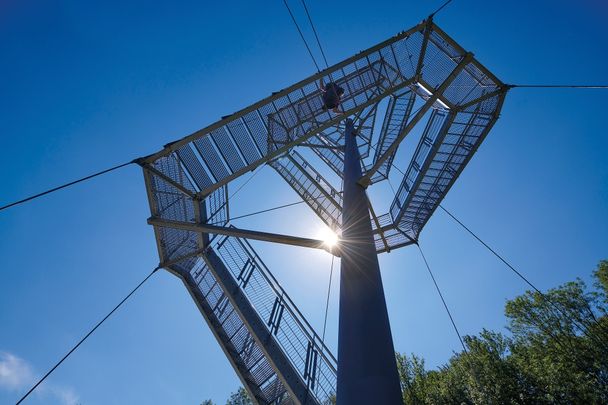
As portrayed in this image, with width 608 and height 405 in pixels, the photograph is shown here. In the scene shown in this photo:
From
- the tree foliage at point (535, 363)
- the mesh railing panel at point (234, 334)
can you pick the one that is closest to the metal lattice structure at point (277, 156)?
the mesh railing panel at point (234, 334)

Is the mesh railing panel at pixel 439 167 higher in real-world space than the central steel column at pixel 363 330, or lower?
higher

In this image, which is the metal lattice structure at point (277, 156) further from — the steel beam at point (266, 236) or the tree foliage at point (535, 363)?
the tree foliage at point (535, 363)

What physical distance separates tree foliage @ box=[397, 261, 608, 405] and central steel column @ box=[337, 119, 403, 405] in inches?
694

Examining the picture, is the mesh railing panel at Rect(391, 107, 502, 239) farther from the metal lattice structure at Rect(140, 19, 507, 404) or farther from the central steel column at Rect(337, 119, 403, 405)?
the central steel column at Rect(337, 119, 403, 405)

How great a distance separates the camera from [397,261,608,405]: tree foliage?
1652 cm

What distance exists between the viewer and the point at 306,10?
8617 mm

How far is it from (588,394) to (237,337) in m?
16.8

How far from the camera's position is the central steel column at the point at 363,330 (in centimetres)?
291

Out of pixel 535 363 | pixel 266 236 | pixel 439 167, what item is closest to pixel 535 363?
pixel 535 363

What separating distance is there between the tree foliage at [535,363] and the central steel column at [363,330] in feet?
57.9

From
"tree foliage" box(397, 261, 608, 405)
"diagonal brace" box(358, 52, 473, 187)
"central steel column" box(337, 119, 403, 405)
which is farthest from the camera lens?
"tree foliage" box(397, 261, 608, 405)

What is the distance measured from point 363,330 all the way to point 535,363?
2019cm

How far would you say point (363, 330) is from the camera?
3.28 m

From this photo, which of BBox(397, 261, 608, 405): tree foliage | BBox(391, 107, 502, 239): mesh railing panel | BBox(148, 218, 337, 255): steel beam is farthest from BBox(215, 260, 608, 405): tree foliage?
BBox(148, 218, 337, 255): steel beam
